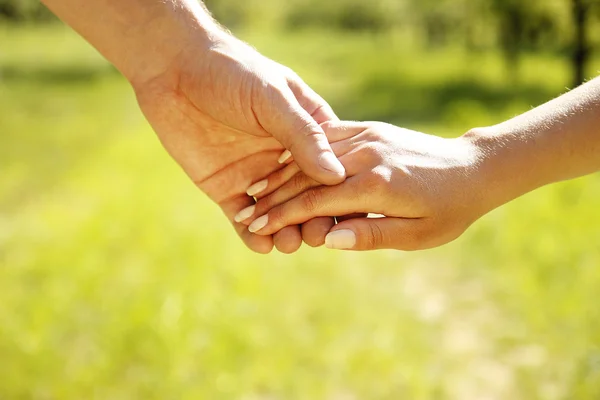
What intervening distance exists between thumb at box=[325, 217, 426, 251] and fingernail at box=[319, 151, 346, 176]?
8.6 inches

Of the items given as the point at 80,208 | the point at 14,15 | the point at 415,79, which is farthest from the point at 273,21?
the point at 80,208

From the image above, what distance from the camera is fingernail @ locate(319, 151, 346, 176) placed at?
7.59 ft

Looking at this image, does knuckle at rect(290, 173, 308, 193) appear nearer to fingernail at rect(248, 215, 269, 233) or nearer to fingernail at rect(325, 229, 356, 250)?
fingernail at rect(248, 215, 269, 233)

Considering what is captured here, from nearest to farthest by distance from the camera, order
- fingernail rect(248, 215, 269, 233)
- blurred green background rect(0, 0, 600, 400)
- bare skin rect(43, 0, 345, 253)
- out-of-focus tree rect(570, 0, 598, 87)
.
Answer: bare skin rect(43, 0, 345, 253) → fingernail rect(248, 215, 269, 233) → blurred green background rect(0, 0, 600, 400) → out-of-focus tree rect(570, 0, 598, 87)

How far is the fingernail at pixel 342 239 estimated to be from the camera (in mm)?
2352

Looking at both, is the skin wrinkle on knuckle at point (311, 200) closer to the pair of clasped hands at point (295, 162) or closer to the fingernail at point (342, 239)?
the pair of clasped hands at point (295, 162)

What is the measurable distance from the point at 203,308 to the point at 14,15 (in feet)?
88.8

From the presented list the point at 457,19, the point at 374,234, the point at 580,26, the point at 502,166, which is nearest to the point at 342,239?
the point at 374,234

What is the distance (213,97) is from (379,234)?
0.92 m

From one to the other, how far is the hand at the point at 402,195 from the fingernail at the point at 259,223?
0.06m

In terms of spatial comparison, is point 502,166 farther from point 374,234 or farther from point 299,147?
point 299,147

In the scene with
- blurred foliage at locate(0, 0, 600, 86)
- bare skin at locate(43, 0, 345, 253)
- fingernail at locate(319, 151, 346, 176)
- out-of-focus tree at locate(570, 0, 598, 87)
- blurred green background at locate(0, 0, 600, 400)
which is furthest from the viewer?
blurred foliage at locate(0, 0, 600, 86)

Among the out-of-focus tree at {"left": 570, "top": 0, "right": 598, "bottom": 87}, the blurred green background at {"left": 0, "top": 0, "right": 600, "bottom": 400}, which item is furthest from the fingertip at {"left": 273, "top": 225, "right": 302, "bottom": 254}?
the out-of-focus tree at {"left": 570, "top": 0, "right": 598, "bottom": 87}

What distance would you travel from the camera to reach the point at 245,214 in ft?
8.70
